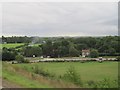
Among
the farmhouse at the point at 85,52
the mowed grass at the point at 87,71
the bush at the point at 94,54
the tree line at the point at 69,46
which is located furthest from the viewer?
the farmhouse at the point at 85,52

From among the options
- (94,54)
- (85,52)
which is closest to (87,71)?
(94,54)

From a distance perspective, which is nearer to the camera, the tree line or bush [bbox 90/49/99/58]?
the tree line

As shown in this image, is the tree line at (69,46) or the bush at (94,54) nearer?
the tree line at (69,46)

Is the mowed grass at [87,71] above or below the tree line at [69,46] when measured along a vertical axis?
below

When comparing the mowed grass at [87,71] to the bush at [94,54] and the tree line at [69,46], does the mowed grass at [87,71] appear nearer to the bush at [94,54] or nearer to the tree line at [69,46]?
the tree line at [69,46]

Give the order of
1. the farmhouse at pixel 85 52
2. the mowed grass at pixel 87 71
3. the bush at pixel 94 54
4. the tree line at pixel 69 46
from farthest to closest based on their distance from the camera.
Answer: the farmhouse at pixel 85 52
the bush at pixel 94 54
the tree line at pixel 69 46
the mowed grass at pixel 87 71

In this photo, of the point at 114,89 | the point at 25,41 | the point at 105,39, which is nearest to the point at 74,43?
the point at 105,39

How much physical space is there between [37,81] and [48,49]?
168 ft

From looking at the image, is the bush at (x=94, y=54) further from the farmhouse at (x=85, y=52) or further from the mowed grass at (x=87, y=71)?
the mowed grass at (x=87, y=71)

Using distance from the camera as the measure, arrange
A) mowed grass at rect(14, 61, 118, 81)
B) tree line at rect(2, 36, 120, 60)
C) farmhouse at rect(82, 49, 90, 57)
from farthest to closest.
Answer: farmhouse at rect(82, 49, 90, 57) < tree line at rect(2, 36, 120, 60) < mowed grass at rect(14, 61, 118, 81)

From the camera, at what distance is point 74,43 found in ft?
226

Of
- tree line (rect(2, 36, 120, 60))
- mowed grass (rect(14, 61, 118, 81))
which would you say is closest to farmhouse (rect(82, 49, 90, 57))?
tree line (rect(2, 36, 120, 60))

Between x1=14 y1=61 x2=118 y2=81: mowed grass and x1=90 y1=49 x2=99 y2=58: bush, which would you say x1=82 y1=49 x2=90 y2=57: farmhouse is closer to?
x1=90 y1=49 x2=99 y2=58: bush

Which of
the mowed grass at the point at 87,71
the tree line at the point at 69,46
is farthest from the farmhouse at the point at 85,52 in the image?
the mowed grass at the point at 87,71
